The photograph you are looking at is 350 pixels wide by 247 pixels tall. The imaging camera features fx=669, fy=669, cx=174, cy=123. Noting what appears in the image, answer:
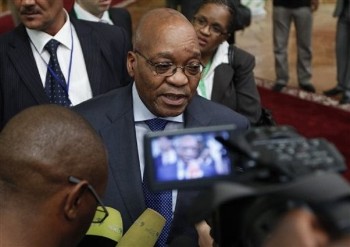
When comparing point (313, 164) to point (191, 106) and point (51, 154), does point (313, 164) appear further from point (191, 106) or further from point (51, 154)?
point (191, 106)

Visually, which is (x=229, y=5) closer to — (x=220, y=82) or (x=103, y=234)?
(x=220, y=82)

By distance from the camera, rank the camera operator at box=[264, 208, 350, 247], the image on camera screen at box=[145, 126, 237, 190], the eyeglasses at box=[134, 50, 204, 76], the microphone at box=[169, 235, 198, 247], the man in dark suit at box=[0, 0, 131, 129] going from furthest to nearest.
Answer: the man in dark suit at box=[0, 0, 131, 129], the eyeglasses at box=[134, 50, 204, 76], the microphone at box=[169, 235, 198, 247], the image on camera screen at box=[145, 126, 237, 190], the camera operator at box=[264, 208, 350, 247]

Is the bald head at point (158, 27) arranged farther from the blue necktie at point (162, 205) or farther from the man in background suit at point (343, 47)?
the man in background suit at point (343, 47)

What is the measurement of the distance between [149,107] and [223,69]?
977 mm

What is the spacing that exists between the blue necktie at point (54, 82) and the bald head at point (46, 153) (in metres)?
1.14

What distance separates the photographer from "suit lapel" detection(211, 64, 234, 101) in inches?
123

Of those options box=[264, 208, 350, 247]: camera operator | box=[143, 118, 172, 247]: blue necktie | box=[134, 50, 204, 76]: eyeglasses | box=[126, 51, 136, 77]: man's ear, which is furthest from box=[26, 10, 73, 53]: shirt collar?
box=[264, 208, 350, 247]: camera operator

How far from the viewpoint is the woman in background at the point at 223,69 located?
10.3ft

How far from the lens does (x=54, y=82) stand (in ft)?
9.23

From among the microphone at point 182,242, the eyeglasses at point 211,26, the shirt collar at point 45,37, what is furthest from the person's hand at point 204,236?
the eyeglasses at point 211,26

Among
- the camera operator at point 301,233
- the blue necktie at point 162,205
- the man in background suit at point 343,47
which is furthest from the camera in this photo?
the man in background suit at point 343,47

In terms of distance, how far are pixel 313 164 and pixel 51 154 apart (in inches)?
27.2

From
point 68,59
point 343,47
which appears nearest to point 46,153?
point 68,59

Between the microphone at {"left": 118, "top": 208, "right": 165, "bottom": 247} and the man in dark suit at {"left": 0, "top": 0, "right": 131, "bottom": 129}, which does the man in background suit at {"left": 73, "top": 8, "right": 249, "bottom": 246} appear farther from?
the man in dark suit at {"left": 0, "top": 0, "right": 131, "bottom": 129}
